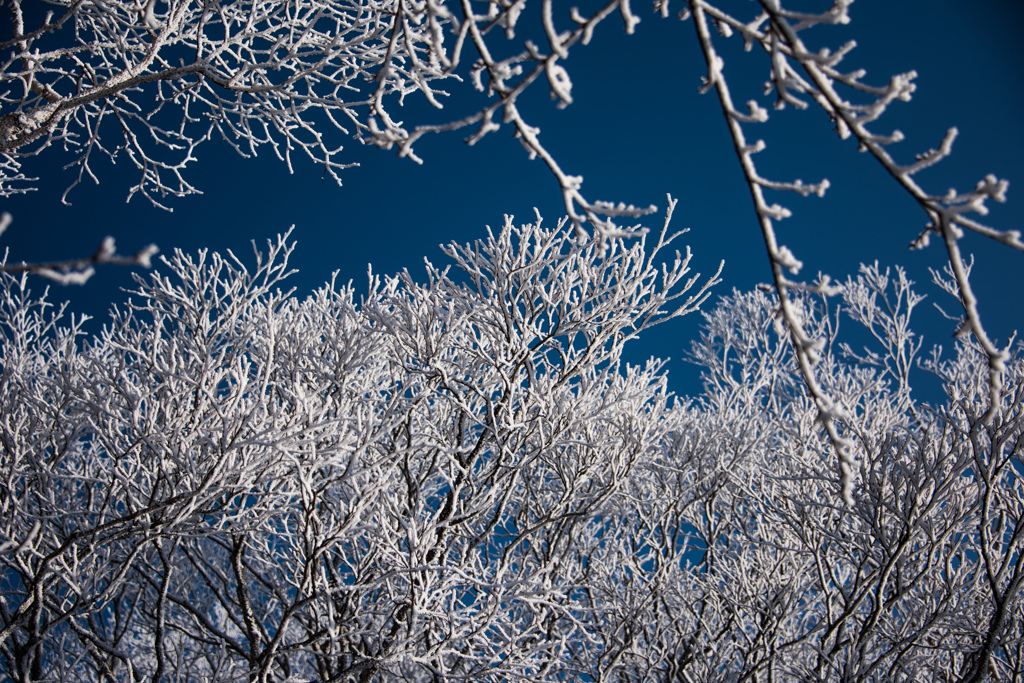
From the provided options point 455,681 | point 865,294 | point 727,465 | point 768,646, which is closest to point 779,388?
point 865,294

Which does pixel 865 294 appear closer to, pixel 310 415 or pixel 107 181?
pixel 310 415

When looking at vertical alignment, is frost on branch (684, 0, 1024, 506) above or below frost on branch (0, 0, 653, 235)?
below

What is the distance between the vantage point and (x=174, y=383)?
3.25 m

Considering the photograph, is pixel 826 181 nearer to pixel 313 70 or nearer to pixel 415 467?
pixel 313 70

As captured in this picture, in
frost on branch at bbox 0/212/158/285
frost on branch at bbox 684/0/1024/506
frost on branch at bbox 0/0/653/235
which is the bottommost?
frost on branch at bbox 0/212/158/285

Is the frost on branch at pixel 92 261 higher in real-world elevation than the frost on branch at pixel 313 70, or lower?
lower

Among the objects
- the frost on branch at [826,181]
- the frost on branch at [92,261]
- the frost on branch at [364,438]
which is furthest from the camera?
the frost on branch at [364,438]

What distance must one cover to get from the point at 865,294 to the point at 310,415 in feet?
35.0

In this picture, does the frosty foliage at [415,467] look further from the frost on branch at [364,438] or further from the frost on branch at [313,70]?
the frost on branch at [313,70]

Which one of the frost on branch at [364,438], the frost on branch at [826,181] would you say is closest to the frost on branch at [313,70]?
the frost on branch at [826,181]

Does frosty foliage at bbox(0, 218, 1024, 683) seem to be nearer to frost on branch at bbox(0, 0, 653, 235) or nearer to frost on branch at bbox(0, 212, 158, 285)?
frost on branch at bbox(0, 0, 653, 235)

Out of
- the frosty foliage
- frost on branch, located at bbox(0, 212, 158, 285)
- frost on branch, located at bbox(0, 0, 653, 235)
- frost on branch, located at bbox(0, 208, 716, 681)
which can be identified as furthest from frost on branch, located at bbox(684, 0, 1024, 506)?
frost on branch, located at bbox(0, 208, 716, 681)

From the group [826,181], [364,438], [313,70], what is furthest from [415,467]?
[826,181]

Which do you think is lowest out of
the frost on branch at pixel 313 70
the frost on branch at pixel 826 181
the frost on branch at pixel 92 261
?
the frost on branch at pixel 92 261
